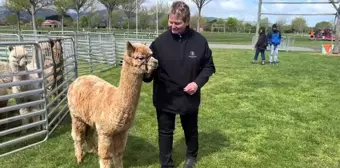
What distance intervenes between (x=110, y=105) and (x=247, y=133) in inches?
113

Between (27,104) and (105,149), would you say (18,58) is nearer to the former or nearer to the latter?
(27,104)

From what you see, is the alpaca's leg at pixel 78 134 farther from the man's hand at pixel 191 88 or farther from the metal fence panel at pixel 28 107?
the man's hand at pixel 191 88

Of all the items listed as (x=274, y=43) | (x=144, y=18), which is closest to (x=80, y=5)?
(x=144, y=18)

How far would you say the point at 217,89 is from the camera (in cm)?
866

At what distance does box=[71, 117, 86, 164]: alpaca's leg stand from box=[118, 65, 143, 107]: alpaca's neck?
1.02m

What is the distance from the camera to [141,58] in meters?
2.95

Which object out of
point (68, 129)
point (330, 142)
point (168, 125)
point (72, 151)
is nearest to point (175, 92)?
point (168, 125)

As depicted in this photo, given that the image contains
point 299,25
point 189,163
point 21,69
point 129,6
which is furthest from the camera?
point 299,25

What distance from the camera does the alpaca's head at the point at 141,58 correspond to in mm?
2939

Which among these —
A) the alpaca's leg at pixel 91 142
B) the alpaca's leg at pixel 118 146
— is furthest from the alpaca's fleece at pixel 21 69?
the alpaca's leg at pixel 118 146

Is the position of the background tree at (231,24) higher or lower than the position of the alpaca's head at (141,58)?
higher

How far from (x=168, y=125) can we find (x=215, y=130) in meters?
2.09

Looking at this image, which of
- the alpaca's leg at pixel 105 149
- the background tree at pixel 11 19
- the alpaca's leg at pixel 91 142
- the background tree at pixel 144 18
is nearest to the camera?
the alpaca's leg at pixel 105 149

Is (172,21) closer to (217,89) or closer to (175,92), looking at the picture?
(175,92)
